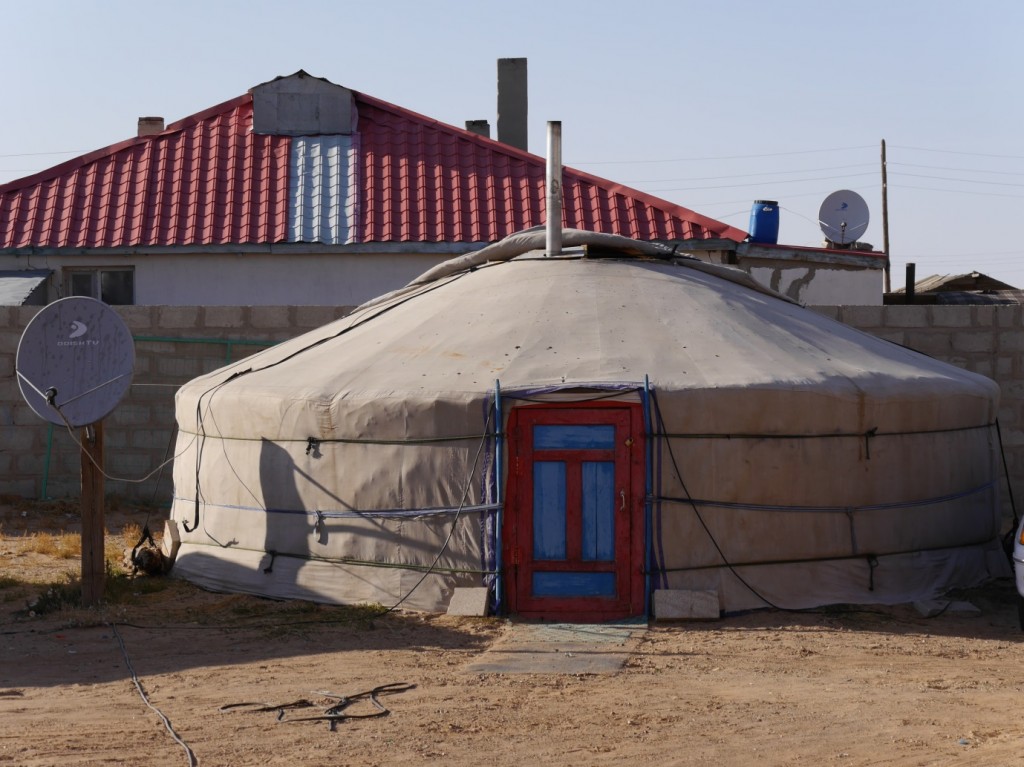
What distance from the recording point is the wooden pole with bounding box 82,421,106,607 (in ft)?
28.2

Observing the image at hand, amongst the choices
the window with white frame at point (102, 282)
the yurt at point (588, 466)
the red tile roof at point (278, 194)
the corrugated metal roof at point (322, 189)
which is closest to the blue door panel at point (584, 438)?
the yurt at point (588, 466)

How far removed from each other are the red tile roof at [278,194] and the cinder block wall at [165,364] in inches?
111

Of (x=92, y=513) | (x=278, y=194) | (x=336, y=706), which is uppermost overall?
(x=278, y=194)

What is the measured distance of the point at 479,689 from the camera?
6.57 meters

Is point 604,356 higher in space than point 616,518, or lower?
higher

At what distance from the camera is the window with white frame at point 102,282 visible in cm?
1544

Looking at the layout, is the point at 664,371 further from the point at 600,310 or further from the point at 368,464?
the point at 368,464

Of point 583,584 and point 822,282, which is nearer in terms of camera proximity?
point 583,584

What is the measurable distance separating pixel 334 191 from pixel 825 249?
552cm

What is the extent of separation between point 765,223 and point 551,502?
8100 millimetres

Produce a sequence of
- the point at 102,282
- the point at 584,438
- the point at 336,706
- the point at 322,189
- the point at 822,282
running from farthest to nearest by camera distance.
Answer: the point at 322,189, the point at 822,282, the point at 102,282, the point at 584,438, the point at 336,706

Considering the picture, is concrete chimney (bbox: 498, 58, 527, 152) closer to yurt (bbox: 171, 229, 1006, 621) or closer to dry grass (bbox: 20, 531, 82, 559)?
dry grass (bbox: 20, 531, 82, 559)

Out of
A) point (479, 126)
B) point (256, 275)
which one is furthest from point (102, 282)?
point (479, 126)

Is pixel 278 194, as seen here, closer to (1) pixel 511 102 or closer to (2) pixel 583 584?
(1) pixel 511 102
